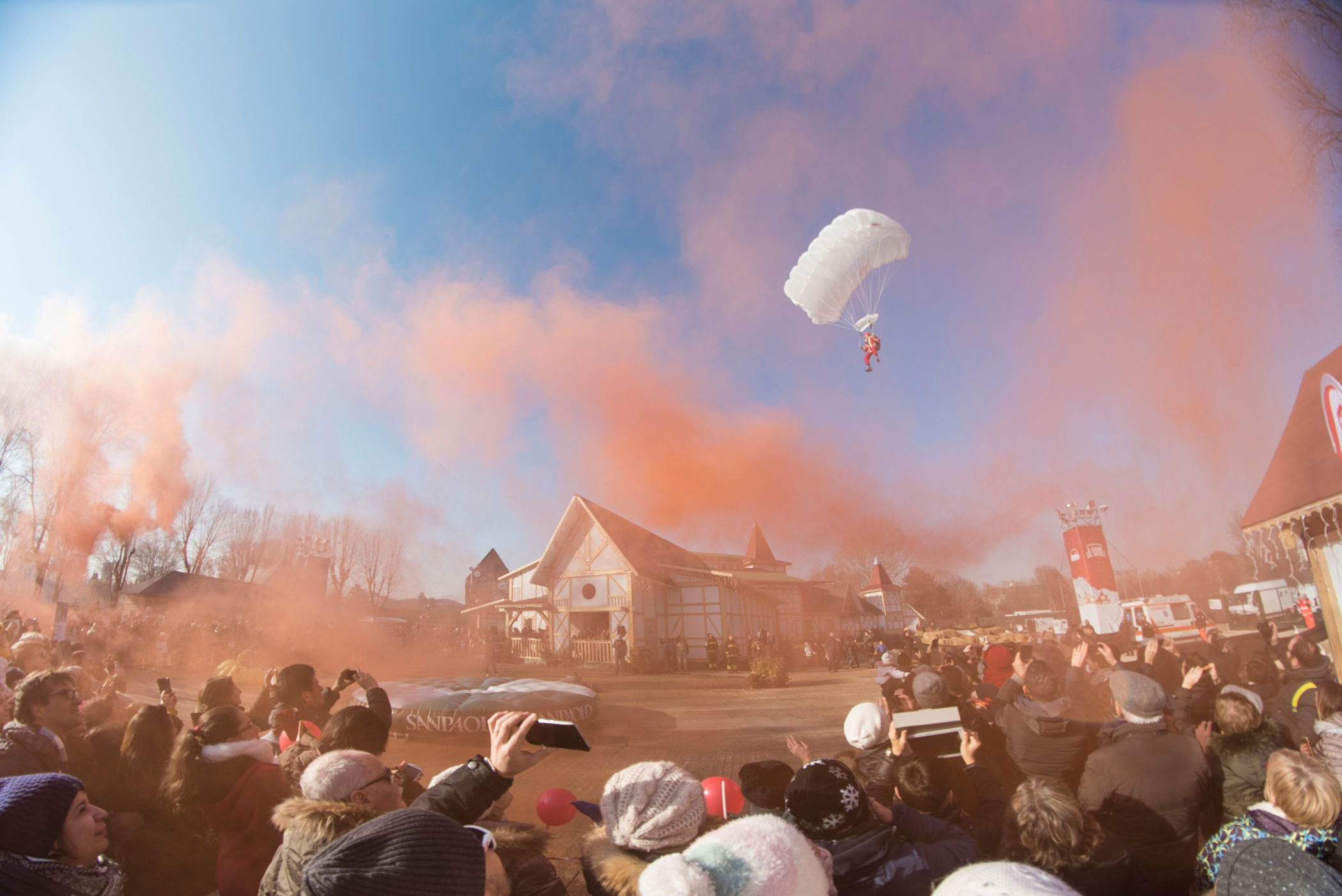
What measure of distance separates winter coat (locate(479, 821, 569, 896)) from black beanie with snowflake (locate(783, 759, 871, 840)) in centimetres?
93

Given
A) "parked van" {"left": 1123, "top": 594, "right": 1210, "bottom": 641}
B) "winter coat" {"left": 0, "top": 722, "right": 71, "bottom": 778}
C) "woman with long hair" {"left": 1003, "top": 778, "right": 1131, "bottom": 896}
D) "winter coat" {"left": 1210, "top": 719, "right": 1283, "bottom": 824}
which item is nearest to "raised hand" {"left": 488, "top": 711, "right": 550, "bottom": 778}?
"woman with long hair" {"left": 1003, "top": 778, "right": 1131, "bottom": 896}

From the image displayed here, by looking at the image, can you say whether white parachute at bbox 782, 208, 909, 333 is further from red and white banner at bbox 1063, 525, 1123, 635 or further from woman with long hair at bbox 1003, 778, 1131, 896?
red and white banner at bbox 1063, 525, 1123, 635

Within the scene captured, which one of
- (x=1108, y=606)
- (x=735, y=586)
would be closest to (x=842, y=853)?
(x=735, y=586)

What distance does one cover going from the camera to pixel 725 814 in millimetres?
2758

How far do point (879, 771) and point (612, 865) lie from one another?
2131 mm

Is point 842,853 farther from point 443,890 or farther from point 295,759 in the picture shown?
point 295,759

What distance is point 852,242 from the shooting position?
39.5ft

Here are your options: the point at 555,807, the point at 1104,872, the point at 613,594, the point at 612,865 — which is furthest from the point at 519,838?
the point at 613,594

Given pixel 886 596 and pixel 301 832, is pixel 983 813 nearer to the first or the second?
pixel 301 832

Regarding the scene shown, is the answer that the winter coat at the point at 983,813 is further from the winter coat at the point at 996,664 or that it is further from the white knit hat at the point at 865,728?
the winter coat at the point at 996,664

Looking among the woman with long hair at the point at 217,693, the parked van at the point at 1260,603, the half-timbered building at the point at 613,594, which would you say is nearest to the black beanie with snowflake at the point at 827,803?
the woman with long hair at the point at 217,693

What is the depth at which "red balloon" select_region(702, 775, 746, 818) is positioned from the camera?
2781mm

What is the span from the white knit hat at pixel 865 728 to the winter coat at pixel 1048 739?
1371 millimetres

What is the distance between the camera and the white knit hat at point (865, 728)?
133 inches
